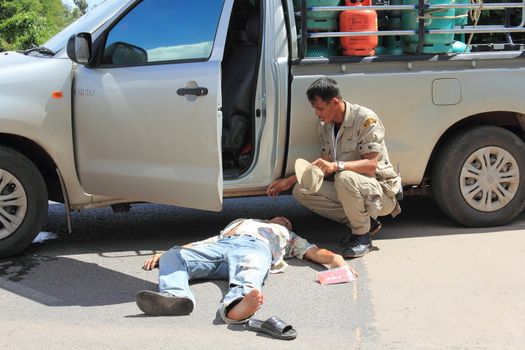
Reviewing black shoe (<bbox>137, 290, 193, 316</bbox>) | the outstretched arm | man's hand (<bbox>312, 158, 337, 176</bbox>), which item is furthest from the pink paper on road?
black shoe (<bbox>137, 290, 193, 316</bbox>)

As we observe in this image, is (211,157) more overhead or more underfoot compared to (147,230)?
more overhead

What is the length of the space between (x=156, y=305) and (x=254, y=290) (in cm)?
55

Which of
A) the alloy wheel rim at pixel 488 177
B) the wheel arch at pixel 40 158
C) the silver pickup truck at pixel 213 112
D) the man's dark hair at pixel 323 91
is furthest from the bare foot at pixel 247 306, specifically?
the alloy wheel rim at pixel 488 177

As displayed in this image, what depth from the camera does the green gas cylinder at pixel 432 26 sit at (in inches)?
223

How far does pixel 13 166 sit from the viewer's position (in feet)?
16.7

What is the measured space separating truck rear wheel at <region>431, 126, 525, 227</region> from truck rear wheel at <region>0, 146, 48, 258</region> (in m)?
2.97

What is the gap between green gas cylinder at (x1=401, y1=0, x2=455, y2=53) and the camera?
565 cm

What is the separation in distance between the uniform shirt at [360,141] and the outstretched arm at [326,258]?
74 centimetres

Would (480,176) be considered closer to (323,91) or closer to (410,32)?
(410,32)

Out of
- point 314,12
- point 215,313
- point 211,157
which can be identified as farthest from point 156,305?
point 314,12

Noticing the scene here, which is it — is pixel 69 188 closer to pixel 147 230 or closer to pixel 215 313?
pixel 147 230

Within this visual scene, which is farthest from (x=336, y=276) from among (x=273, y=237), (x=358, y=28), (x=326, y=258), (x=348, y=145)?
(x=358, y=28)

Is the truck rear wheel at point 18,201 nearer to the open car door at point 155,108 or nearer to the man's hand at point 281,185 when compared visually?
the open car door at point 155,108

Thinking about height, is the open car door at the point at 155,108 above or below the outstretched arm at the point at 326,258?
above
